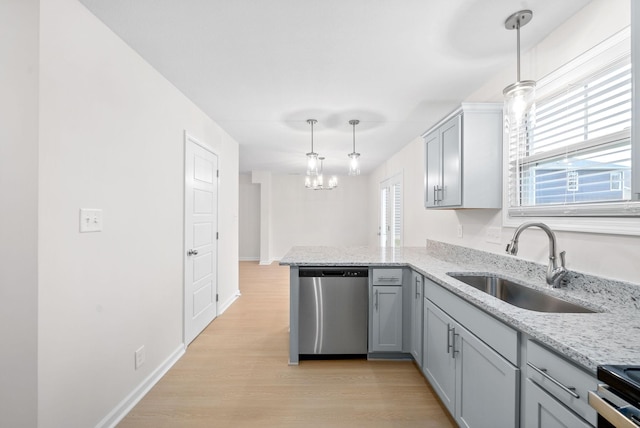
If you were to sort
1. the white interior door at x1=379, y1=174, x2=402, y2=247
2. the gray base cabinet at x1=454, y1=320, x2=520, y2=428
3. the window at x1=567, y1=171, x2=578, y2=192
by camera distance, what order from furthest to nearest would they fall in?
the white interior door at x1=379, y1=174, x2=402, y2=247 < the window at x1=567, y1=171, x2=578, y2=192 < the gray base cabinet at x1=454, y1=320, x2=520, y2=428

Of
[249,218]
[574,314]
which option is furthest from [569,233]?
[249,218]

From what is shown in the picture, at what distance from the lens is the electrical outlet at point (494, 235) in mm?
2262

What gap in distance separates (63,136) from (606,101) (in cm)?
278

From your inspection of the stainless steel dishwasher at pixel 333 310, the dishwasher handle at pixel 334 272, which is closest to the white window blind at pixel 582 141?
the dishwasher handle at pixel 334 272

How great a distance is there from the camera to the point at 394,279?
96.9 inches

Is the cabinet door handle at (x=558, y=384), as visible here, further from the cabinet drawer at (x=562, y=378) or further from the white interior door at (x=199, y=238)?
the white interior door at (x=199, y=238)

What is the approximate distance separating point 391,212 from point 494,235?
341 centimetres

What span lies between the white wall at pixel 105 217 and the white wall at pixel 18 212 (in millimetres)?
33

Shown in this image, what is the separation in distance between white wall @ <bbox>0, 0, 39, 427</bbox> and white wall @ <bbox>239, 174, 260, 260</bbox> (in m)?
6.39

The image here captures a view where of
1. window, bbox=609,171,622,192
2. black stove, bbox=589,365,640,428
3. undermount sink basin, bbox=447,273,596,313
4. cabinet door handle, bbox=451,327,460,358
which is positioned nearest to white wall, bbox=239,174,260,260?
undermount sink basin, bbox=447,273,596,313

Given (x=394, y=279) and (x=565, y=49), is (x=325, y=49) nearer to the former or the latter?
(x=565, y=49)

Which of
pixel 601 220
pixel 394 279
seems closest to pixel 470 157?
pixel 601 220

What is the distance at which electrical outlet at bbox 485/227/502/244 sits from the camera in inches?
89.0

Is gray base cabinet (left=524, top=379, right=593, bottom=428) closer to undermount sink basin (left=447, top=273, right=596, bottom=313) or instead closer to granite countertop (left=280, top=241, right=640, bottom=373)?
granite countertop (left=280, top=241, right=640, bottom=373)
